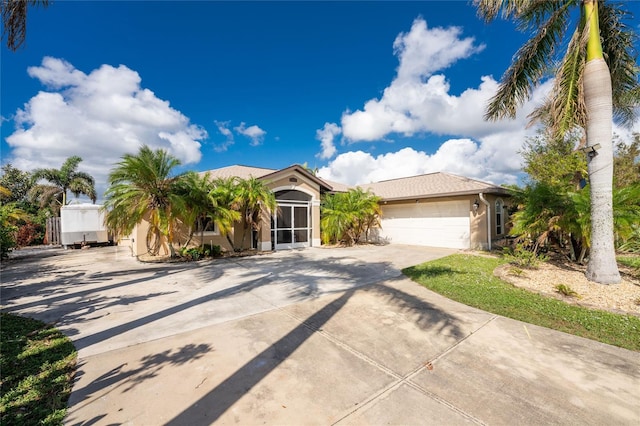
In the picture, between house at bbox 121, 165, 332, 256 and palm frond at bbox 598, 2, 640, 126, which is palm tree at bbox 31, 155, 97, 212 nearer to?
house at bbox 121, 165, 332, 256

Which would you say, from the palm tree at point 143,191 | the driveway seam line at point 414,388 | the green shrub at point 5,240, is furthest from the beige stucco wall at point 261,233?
the driveway seam line at point 414,388

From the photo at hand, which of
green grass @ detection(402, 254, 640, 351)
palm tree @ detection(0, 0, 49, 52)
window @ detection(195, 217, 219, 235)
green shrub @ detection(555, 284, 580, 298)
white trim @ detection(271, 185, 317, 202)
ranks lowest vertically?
green grass @ detection(402, 254, 640, 351)

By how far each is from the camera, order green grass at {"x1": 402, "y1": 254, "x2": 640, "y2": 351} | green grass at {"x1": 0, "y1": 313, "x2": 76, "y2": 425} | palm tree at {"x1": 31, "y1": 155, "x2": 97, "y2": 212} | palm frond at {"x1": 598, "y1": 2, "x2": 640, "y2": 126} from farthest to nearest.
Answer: palm tree at {"x1": 31, "y1": 155, "x2": 97, "y2": 212} → palm frond at {"x1": 598, "y1": 2, "x2": 640, "y2": 126} → green grass at {"x1": 402, "y1": 254, "x2": 640, "y2": 351} → green grass at {"x1": 0, "y1": 313, "x2": 76, "y2": 425}

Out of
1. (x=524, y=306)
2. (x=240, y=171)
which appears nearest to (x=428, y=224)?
(x=524, y=306)

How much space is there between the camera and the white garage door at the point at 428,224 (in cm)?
1453

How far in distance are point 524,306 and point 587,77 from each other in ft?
19.7

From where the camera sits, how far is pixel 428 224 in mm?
15969

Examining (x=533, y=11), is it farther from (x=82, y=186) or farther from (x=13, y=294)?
(x=82, y=186)

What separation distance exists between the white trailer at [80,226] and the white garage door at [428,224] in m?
18.1

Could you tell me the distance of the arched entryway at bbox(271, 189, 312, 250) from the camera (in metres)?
14.5

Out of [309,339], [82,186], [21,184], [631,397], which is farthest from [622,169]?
[21,184]

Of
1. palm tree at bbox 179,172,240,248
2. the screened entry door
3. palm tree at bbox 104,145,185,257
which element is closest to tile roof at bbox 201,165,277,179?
the screened entry door

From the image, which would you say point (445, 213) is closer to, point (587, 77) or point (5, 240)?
point (587, 77)

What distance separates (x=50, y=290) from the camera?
22.1 feet
